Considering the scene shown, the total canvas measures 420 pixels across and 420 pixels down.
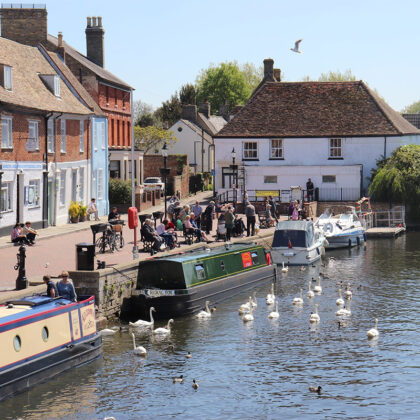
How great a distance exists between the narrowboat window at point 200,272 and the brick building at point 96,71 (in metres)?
28.4

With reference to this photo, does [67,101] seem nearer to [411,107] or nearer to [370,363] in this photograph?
[370,363]

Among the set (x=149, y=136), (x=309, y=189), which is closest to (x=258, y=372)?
(x=309, y=189)

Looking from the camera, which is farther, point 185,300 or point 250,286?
point 250,286

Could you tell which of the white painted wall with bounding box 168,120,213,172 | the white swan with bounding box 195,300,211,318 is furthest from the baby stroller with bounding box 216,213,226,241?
the white painted wall with bounding box 168,120,213,172

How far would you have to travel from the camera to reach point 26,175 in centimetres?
4159

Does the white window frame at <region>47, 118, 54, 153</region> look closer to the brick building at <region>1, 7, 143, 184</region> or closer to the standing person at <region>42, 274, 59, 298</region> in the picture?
the brick building at <region>1, 7, 143, 184</region>

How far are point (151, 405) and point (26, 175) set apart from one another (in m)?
24.8

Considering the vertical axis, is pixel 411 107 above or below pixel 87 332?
above

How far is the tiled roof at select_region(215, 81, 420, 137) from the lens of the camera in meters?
61.2

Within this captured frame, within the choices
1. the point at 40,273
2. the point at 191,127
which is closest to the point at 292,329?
the point at 40,273

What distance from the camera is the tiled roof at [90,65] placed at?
57.0m

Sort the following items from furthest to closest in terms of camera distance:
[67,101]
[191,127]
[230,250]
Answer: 1. [191,127]
2. [67,101]
3. [230,250]

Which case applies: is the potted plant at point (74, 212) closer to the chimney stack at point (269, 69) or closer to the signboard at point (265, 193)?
the signboard at point (265, 193)

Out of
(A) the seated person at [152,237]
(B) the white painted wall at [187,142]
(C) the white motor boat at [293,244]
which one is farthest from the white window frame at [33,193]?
(B) the white painted wall at [187,142]
